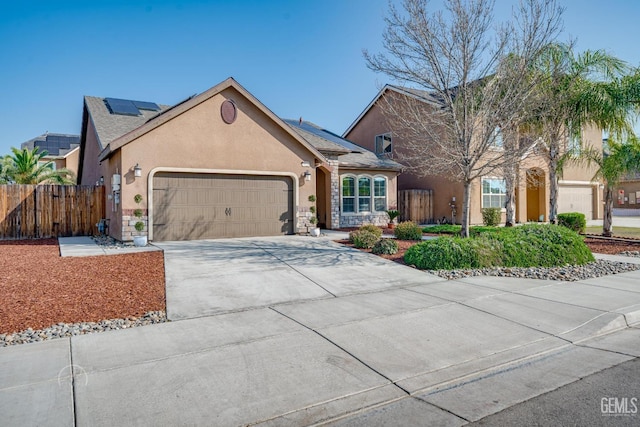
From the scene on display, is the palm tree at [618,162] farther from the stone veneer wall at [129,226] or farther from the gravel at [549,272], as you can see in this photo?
the stone veneer wall at [129,226]

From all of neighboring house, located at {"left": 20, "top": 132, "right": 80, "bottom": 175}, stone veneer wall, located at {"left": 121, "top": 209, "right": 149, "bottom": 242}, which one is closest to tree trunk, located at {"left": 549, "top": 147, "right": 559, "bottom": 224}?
stone veneer wall, located at {"left": 121, "top": 209, "right": 149, "bottom": 242}

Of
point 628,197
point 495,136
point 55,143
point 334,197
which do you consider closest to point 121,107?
point 334,197

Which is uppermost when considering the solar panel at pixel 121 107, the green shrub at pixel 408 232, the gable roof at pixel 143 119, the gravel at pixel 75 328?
the solar panel at pixel 121 107

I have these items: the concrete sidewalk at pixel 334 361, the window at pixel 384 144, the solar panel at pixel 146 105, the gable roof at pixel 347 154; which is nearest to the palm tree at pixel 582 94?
the gable roof at pixel 347 154

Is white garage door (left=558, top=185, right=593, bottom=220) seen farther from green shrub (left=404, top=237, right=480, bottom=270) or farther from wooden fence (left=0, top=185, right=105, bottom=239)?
wooden fence (left=0, top=185, right=105, bottom=239)

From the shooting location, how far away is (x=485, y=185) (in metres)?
21.7

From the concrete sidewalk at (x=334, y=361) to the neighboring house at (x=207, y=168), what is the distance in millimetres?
7981

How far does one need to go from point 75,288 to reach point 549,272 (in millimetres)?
9658

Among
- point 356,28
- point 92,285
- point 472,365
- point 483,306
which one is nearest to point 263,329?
point 472,365

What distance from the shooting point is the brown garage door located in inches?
517

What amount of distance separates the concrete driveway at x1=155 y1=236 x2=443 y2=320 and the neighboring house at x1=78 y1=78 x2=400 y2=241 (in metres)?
1.63

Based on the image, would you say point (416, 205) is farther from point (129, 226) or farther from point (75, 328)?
point (75, 328)

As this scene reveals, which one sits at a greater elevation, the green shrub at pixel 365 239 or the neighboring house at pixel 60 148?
the neighboring house at pixel 60 148

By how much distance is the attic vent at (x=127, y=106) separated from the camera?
16653 mm
